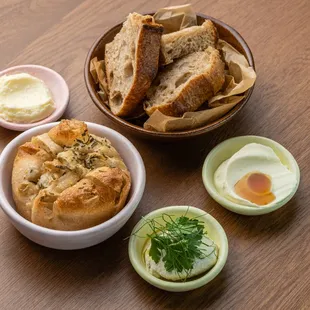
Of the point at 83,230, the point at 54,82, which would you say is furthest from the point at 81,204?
the point at 54,82

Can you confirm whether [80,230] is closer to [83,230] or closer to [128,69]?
[83,230]

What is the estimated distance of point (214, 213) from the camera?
151 cm

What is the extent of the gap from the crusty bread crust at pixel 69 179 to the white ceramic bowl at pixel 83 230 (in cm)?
3

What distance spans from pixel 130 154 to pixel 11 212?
332mm

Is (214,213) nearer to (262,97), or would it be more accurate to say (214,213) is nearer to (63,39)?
(262,97)

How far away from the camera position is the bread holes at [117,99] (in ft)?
5.41

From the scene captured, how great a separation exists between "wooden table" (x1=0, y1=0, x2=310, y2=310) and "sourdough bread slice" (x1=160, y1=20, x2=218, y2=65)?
23 centimetres

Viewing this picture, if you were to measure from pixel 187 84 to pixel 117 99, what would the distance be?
0.22 metres

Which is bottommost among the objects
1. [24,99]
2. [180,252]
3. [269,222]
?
[269,222]

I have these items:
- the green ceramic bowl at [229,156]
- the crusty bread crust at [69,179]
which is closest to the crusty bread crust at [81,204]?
the crusty bread crust at [69,179]

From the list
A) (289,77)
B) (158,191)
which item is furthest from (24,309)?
(289,77)

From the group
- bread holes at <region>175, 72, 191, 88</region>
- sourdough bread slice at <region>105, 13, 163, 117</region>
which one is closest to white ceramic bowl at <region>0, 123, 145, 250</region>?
sourdough bread slice at <region>105, 13, 163, 117</region>

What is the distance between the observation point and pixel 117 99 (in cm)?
166

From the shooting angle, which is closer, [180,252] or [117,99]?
[180,252]
